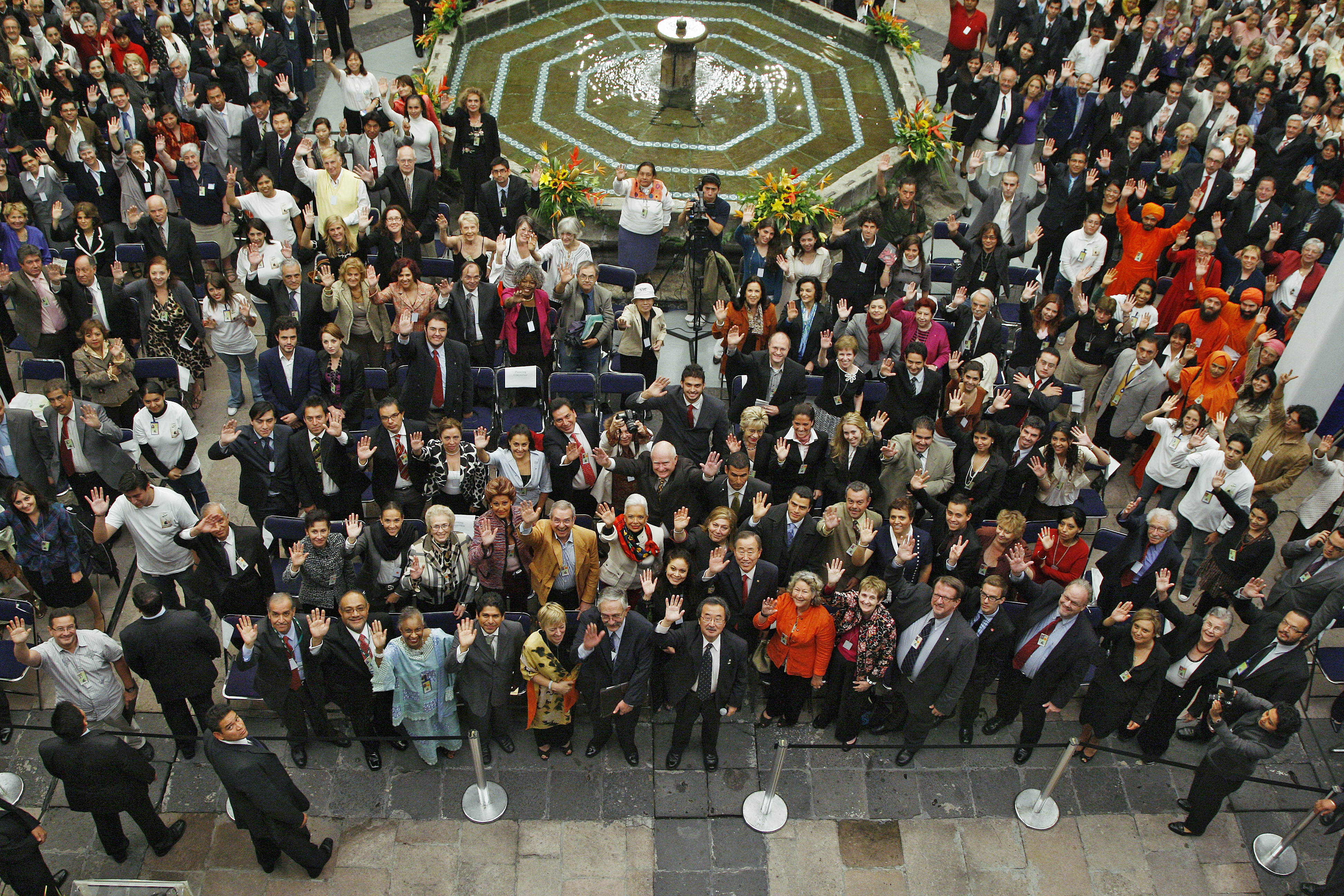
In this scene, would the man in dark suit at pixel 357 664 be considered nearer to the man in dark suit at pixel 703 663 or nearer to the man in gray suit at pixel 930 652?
the man in dark suit at pixel 703 663

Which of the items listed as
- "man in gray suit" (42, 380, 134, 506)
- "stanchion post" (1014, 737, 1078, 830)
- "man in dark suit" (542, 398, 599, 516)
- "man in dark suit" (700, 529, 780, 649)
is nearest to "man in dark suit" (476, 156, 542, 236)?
"man in dark suit" (542, 398, 599, 516)

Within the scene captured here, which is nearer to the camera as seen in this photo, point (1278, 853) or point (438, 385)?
point (1278, 853)

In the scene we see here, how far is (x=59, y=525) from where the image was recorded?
24.6 ft

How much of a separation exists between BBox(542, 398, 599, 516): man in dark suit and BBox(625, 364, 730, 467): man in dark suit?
0.54 m

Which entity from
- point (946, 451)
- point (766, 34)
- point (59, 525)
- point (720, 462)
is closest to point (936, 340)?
point (946, 451)

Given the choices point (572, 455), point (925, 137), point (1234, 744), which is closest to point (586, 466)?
point (572, 455)

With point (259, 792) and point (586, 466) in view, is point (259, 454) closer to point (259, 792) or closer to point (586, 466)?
point (586, 466)

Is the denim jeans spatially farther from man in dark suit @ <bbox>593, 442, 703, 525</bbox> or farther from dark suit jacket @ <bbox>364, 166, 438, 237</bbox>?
Result: man in dark suit @ <bbox>593, 442, 703, 525</bbox>

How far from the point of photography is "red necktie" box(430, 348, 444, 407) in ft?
28.4

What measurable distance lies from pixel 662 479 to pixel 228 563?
10.3 ft

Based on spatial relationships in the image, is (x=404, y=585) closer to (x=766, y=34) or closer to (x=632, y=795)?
(x=632, y=795)

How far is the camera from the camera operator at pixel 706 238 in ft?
34.1

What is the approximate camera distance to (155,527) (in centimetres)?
735

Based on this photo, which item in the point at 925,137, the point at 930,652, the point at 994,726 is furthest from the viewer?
the point at 925,137
